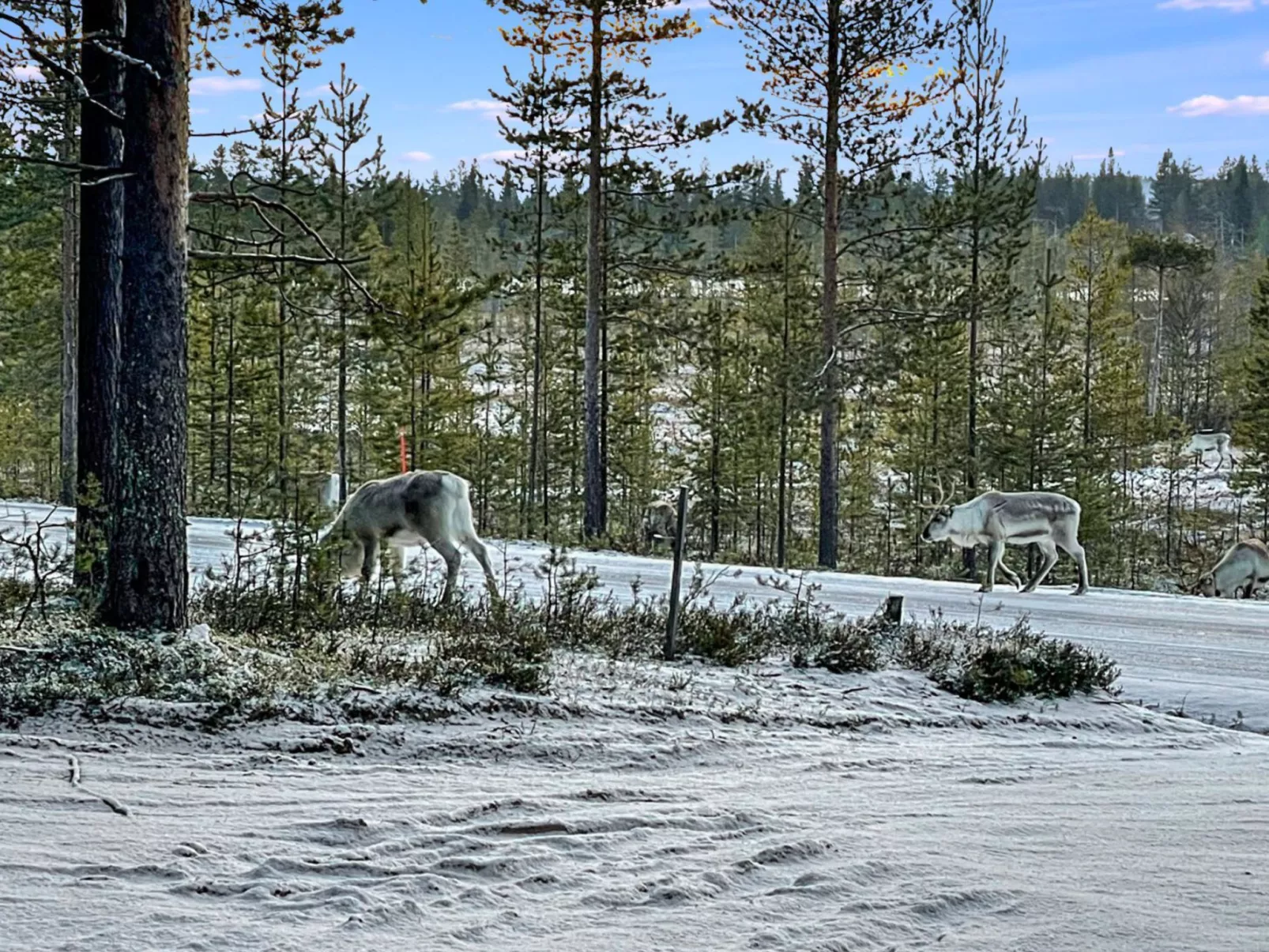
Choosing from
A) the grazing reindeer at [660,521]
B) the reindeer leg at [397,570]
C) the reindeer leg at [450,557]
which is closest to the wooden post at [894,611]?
the reindeer leg at [450,557]

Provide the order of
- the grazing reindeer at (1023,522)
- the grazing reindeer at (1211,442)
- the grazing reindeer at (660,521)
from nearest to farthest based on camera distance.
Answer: the grazing reindeer at (1023,522) < the grazing reindeer at (660,521) < the grazing reindeer at (1211,442)

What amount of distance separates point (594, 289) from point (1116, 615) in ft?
49.9

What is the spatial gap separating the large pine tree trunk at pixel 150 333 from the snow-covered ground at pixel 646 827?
4.88 feet

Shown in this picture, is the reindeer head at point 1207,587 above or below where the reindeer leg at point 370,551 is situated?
below

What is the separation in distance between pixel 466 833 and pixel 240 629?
468 centimetres

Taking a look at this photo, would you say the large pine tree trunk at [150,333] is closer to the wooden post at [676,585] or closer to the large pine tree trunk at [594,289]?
the wooden post at [676,585]

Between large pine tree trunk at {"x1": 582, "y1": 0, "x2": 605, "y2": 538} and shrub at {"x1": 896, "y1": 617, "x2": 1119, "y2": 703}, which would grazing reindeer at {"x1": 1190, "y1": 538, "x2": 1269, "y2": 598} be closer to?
large pine tree trunk at {"x1": 582, "y1": 0, "x2": 605, "y2": 538}

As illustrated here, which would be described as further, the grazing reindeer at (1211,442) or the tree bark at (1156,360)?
the tree bark at (1156,360)

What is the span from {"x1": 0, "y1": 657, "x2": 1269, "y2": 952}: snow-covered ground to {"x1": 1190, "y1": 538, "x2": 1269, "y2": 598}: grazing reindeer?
1974cm

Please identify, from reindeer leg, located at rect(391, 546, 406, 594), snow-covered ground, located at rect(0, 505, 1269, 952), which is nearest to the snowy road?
reindeer leg, located at rect(391, 546, 406, 594)

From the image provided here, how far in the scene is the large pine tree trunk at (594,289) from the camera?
26078 mm

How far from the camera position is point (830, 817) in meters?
5.77

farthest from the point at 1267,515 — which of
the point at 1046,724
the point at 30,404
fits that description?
the point at 30,404

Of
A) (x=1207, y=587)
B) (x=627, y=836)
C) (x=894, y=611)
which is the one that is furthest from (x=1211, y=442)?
(x=627, y=836)
